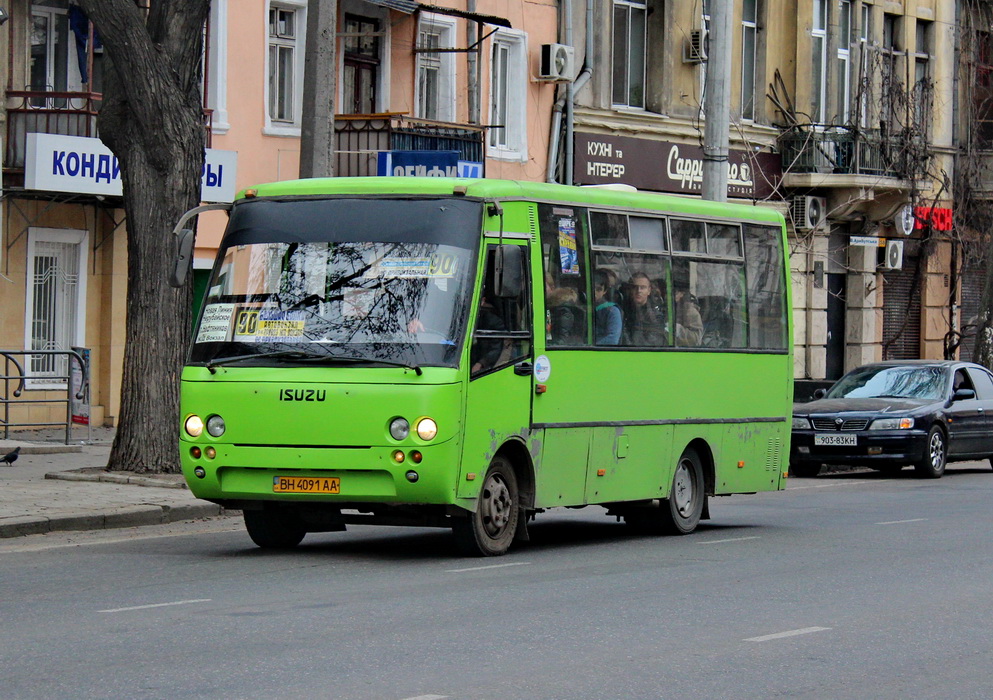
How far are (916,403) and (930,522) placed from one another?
25.7 ft

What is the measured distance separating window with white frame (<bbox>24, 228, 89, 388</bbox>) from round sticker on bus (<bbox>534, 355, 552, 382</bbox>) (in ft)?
42.7

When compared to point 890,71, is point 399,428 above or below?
below

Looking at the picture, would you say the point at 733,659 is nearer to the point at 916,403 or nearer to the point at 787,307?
the point at 787,307

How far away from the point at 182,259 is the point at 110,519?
111 inches

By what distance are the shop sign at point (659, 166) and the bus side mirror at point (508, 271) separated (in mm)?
19200

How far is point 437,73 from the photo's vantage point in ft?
102

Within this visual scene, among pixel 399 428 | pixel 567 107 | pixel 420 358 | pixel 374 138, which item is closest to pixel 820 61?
pixel 567 107

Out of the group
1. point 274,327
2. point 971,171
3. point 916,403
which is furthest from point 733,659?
point 971,171

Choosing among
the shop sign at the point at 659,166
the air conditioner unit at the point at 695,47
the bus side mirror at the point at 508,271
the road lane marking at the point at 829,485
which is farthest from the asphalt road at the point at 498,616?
the air conditioner unit at the point at 695,47

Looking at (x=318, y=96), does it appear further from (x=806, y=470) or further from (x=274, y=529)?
(x=806, y=470)

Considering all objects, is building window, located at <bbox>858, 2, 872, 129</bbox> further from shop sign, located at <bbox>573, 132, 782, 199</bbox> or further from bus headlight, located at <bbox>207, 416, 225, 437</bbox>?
bus headlight, located at <bbox>207, 416, 225, 437</bbox>

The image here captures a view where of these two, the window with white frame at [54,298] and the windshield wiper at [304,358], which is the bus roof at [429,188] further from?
the window with white frame at [54,298]

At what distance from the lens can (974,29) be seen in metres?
43.7

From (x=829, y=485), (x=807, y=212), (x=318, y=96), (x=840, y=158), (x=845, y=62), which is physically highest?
(x=845, y=62)
